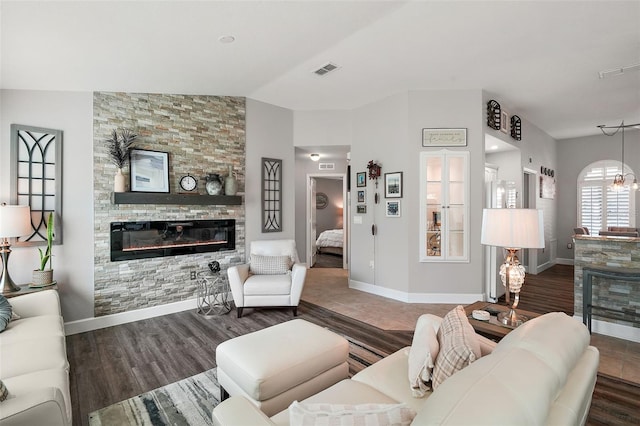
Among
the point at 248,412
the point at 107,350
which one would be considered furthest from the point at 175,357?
the point at 248,412

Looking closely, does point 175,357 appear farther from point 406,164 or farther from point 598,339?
point 598,339

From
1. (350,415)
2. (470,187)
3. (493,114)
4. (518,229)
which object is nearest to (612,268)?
(470,187)

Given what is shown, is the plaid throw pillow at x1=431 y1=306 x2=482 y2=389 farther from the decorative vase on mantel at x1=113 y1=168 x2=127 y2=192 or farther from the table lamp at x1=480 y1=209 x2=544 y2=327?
the decorative vase on mantel at x1=113 y1=168 x2=127 y2=192

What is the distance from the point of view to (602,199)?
677 cm

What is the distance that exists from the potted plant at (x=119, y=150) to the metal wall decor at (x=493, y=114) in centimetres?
467

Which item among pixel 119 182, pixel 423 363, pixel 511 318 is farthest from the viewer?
pixel 119 182

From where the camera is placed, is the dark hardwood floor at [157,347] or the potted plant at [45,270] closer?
the dark hardwood floor at [157,347]

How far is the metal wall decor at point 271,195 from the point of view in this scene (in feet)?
15.9

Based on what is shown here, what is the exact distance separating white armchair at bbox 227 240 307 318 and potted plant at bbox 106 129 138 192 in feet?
5.21

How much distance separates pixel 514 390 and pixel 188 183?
161 inches

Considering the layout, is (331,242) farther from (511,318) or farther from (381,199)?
(511,318)

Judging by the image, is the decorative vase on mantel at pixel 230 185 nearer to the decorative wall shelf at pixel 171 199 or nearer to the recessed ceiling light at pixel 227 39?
the decorative wall shelf at pixel 171 199

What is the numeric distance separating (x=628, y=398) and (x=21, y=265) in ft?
17.6

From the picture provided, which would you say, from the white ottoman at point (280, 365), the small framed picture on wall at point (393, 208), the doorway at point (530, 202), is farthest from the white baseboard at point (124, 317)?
the doorway at point (530, 202)
